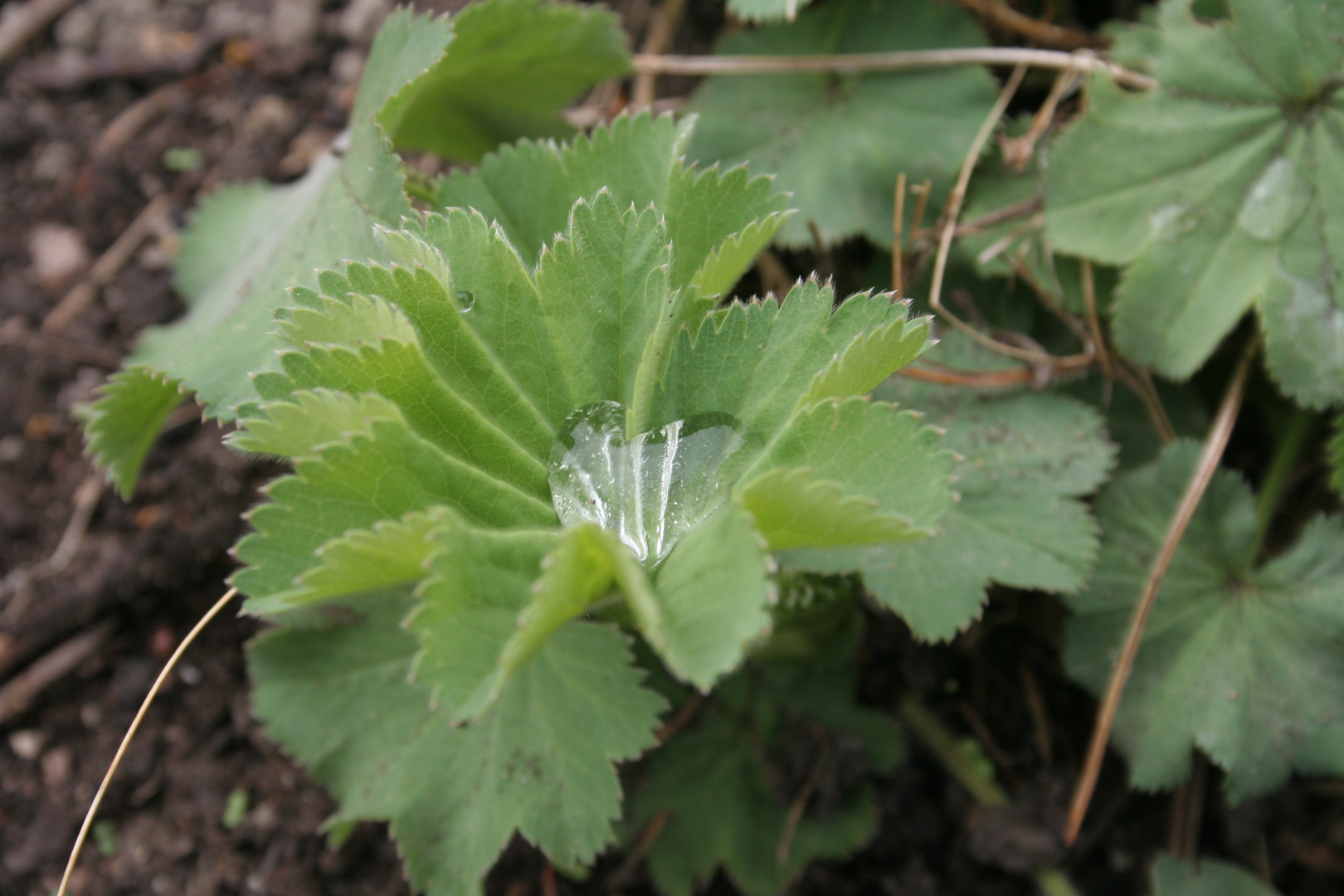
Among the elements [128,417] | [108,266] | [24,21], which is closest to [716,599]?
[128,417]

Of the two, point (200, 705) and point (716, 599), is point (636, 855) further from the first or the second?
point (716, 599)

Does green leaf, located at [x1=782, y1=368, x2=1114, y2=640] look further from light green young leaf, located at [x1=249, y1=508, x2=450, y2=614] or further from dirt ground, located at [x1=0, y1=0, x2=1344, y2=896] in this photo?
light green young leaf, located at [x1=249, y1=508, x2=450, y2=614]

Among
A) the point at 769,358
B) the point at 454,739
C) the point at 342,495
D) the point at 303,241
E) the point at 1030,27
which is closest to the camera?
the point at 342,495

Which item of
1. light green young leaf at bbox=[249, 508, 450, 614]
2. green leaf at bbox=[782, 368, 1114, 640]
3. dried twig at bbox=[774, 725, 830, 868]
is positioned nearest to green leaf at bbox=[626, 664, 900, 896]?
dried twig at bbox=[774, 725, 830, 868]

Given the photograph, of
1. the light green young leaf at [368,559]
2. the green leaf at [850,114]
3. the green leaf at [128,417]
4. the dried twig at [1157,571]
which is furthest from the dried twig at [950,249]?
the green leaf at [128,417]

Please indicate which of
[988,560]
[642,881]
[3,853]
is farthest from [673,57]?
[3,853]

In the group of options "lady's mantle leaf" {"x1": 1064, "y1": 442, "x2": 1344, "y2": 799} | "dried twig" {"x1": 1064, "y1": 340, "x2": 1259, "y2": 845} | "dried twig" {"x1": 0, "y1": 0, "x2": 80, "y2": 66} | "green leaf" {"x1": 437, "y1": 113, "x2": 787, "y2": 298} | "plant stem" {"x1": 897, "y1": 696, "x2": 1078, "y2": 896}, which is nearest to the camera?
"green leaf" {"x1": 437, "y1": 113, "x2": 787, "y2": 298}
